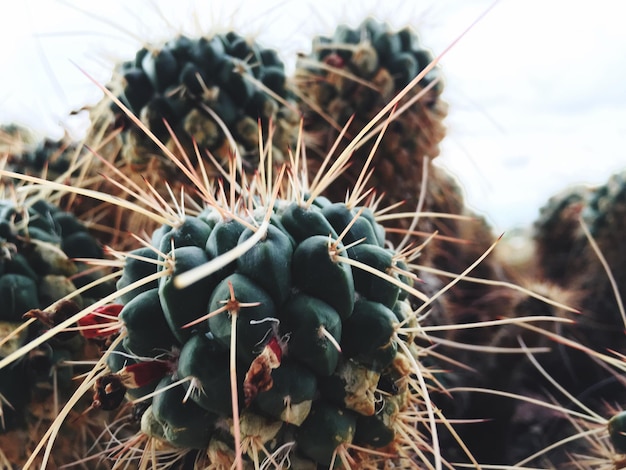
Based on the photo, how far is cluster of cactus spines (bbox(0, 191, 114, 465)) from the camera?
80 cm

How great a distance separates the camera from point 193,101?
3.25 feet

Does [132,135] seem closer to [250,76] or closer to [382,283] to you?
[250,76]

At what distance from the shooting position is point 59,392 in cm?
83

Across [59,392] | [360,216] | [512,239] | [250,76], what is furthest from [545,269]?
[59,392]

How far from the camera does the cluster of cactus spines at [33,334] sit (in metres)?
0.80

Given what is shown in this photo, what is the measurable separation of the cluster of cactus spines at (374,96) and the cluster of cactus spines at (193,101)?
202mm

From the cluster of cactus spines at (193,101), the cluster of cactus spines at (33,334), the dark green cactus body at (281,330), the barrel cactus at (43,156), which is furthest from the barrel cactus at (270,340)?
the barrel cactus at (43,156)

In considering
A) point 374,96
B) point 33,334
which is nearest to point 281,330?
point 33,334

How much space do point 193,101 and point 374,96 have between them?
0.40 metres

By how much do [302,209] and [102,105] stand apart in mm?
597

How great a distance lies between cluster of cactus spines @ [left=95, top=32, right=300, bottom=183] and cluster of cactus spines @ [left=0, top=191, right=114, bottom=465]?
217 mm

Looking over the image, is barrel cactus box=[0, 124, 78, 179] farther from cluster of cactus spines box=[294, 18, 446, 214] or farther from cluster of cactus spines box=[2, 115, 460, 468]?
cluster of cactus spines box=[2, 115, 460, 468]

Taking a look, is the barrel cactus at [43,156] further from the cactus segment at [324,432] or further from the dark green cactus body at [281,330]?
the cactus segment at [324,432]

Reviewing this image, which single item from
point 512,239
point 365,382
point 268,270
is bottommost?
point 512,239
